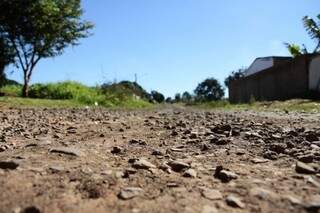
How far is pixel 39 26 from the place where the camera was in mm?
25266

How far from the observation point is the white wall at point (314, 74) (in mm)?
25438

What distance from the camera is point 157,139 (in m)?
5.96

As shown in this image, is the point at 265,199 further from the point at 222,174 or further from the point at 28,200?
the point at 28,200

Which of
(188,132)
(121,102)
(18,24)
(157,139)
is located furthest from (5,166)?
(18,24)

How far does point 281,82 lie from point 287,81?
3.30 feet

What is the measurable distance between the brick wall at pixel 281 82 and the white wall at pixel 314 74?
29cm

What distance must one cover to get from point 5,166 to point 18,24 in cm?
2300

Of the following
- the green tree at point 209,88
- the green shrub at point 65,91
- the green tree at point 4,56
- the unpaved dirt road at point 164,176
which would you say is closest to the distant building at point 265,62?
the green tree at point 209,88

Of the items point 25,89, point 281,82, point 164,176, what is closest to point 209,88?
point 281,82

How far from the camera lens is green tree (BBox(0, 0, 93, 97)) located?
81.0 ft

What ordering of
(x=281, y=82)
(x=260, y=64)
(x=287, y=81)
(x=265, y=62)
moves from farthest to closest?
(x=260, y=64) < (x=265, y=62) < (x=281, y=82) < (x=287, y=81)

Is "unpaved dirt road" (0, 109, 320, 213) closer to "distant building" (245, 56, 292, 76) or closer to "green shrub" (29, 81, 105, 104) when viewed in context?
"green shrub" (29, 81, 105, 104)

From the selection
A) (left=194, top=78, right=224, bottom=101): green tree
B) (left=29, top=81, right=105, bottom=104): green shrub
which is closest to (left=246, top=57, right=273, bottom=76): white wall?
(left=194, top=78, right=224, bottom=101): green tree

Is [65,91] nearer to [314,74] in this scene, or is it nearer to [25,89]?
[25,89]
